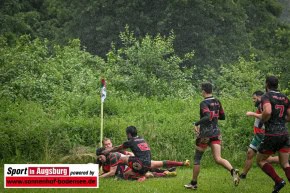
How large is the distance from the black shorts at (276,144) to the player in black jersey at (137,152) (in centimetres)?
301

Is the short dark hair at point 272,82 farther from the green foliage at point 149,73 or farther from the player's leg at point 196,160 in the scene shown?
the green foliage at point 149,73

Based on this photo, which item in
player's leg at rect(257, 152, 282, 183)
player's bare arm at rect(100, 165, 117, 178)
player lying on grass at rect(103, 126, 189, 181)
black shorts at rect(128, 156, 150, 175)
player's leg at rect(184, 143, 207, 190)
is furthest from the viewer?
player's bare arm at rect(100, 165, 117, 178)

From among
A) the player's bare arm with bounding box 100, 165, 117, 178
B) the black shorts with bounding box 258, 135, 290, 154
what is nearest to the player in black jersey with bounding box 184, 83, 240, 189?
the black shorts with bounding box 258, 135, 290, 154

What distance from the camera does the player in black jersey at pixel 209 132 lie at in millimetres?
12414

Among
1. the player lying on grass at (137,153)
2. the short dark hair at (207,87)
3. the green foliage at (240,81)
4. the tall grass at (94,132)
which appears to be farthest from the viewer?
the green foliage at (240,81)

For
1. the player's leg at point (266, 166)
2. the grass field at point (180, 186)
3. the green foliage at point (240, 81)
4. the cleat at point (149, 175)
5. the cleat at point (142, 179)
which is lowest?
the grass field at point (180, 186)

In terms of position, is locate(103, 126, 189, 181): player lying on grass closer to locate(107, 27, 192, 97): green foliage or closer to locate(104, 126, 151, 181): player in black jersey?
locate(104, 126, 151, 181): player in black jersey

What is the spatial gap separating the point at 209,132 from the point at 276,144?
59.3 inches

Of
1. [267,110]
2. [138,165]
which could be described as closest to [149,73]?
[138,165]

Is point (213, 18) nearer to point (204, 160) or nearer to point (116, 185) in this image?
point (204, 160)

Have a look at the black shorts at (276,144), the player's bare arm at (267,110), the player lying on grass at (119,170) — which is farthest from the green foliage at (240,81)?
the player's bare arm at (267,110)

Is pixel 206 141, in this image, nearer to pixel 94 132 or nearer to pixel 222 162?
pixel 222 162

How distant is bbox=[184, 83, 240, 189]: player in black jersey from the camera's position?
12414 mm

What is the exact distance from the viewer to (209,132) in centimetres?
1254
